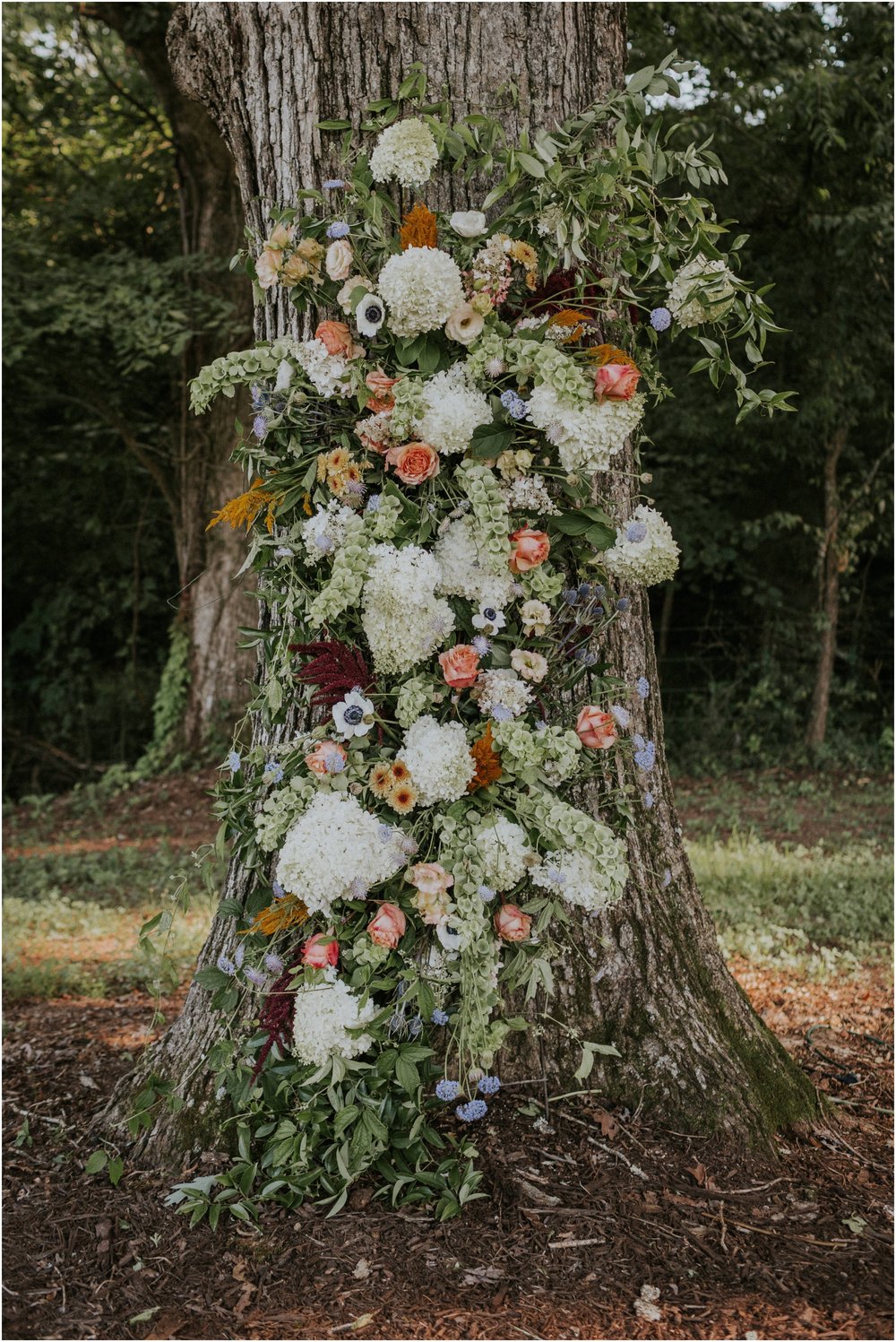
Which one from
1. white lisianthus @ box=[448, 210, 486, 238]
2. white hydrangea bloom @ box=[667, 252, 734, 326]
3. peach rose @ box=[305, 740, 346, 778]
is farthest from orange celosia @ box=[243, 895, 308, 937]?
white hydrangea bloom @ box=[667, 252, 734, 326]

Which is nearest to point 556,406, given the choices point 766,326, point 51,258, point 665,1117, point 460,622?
point 460,622

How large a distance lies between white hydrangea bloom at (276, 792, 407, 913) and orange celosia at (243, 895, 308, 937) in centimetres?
14

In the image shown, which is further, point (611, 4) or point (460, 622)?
point (611, 4)

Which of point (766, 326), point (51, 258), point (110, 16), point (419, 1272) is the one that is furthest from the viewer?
point (51, 258)

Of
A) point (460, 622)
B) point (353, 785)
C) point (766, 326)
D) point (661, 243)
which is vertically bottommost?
point (353, 785)

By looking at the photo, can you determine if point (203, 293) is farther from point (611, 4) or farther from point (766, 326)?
point (766, 326)

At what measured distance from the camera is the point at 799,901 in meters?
5.02

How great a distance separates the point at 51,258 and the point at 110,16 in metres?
1.92

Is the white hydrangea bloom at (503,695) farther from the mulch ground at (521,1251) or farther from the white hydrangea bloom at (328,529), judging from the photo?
the mulch ground at (521,1251)

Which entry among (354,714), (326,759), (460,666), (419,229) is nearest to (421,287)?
(419,229)

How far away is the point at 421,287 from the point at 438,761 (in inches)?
38.0

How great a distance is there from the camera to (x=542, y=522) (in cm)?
232

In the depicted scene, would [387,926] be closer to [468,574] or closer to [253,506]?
[468,574]

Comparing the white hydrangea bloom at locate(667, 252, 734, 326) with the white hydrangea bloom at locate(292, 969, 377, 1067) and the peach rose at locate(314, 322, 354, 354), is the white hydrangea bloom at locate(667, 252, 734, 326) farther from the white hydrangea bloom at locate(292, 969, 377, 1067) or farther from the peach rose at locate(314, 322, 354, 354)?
the white hydrangea bloom at locate(292, 969, 377, 1067)
